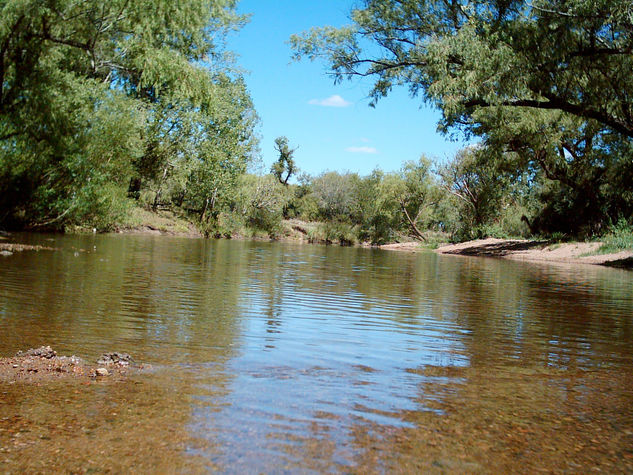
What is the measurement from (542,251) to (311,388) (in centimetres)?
3085

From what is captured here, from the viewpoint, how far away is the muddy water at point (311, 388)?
2688 mm

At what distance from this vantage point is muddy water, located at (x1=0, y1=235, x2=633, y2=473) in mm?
2688

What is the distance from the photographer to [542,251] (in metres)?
31.5

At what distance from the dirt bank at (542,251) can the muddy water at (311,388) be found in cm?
1940

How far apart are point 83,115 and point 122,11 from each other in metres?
4.66

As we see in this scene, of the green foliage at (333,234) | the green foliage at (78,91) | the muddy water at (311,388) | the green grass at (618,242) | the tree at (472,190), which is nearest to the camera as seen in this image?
the muddy water at (311,388)

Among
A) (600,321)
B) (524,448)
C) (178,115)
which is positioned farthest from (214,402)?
(178,115)

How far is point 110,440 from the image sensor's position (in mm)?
2721

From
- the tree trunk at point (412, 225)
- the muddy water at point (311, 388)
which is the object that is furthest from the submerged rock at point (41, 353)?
the tree trunk at point (412, 225)

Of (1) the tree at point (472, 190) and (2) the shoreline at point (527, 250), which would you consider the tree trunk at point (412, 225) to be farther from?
(1) the tree at point (472, 190)

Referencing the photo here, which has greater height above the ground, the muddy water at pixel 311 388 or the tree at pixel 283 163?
the tree at pixel 283 163

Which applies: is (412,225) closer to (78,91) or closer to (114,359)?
(78,91)

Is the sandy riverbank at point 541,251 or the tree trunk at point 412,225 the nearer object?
the sandy riverbank at point 541,251

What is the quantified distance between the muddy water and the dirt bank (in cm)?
1940
